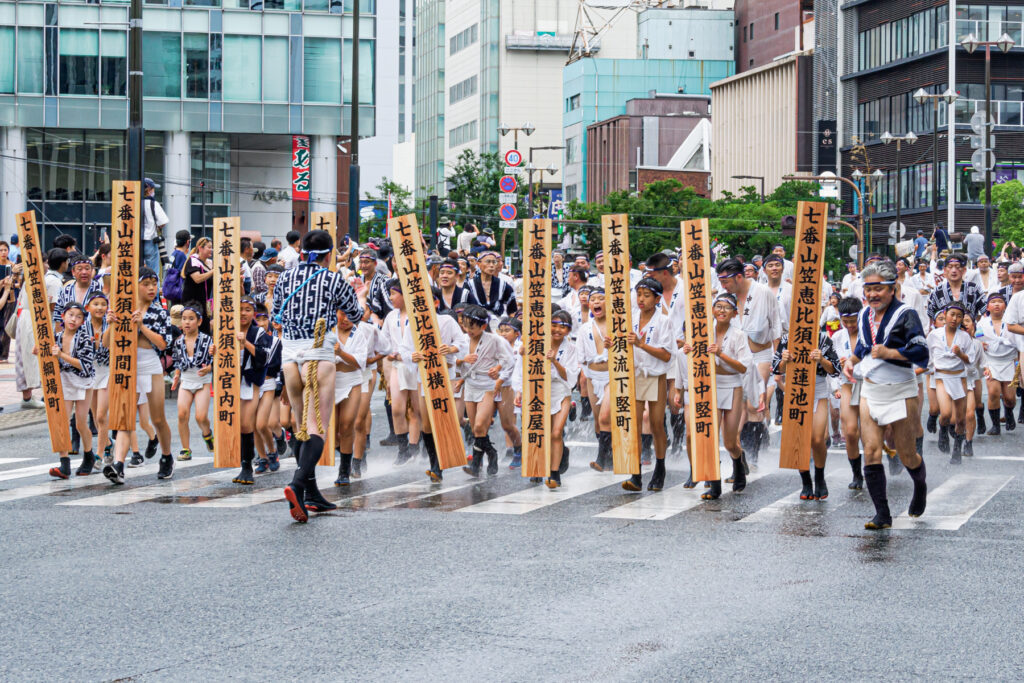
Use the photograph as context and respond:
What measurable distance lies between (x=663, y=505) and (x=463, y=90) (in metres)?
134

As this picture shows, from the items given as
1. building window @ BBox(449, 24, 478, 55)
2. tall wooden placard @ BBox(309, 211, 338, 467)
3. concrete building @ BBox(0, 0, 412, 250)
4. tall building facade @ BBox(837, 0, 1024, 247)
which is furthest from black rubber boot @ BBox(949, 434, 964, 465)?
building window @ BBox(449, 24, 478, 55)

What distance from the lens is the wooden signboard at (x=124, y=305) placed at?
1293 cm

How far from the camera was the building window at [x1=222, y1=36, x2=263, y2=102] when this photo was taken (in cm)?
5659

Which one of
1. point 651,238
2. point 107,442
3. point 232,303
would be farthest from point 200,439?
point 651,238

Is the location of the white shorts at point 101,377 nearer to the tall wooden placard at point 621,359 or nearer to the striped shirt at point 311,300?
the striped shirt at point 311,300

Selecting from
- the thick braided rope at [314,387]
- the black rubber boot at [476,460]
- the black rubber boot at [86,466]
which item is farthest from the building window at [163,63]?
the thick braided rope at [314,387]

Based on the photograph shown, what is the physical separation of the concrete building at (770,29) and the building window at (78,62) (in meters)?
→ 55.0

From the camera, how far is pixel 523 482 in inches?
512

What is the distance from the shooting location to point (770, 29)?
10900cm

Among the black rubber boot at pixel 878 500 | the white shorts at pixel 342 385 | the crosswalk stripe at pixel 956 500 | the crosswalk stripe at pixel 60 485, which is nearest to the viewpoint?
the black rubber boot at pixel 878 500

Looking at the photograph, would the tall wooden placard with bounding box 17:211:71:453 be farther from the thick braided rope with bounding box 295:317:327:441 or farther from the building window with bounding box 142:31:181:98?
the building window with bounding box 142:31:181:98

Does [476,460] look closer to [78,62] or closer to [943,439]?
[943,439]

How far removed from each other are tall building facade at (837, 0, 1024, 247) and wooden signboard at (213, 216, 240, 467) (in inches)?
2384

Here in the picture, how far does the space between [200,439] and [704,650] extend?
1082cm
